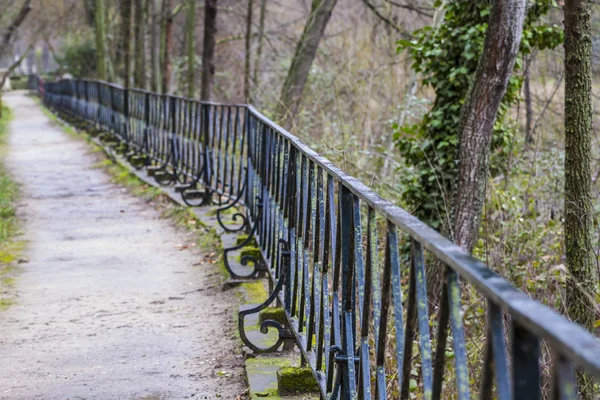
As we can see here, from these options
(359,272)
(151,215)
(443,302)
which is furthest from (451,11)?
(443,302)

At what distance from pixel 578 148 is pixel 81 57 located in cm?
4068

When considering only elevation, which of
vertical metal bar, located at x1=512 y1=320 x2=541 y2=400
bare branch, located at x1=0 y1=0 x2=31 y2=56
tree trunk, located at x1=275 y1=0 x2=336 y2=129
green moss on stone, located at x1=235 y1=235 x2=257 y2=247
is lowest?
green moss on stone, located at x1=235 y1=235 x2=257 y2=247

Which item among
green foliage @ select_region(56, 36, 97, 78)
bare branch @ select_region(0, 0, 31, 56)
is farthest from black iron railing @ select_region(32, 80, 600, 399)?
green foliage @ select_region(56, 36, 97, 78)

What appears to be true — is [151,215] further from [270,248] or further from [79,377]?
[79,377]

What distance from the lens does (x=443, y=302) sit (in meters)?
2.09

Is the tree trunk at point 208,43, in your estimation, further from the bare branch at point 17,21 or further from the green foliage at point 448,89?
the bare branch at point 17,21

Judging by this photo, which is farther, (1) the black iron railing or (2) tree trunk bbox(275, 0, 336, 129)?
(2) tree trunk bbox(275, 0, 336, 129)

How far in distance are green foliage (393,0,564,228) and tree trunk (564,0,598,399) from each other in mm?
3249

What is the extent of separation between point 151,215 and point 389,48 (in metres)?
6.35

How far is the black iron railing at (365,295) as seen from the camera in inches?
59.6

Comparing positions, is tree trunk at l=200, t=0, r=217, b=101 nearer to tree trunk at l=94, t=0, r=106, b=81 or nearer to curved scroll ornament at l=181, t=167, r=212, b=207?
curved scroll ornament at l=181, t=167, r=212, b=207

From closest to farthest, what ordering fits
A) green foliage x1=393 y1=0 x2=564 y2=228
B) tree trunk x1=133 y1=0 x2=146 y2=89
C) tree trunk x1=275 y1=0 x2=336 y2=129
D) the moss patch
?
the moss patch
green foliage x1=393 y1=0 x2=564 y2=228
tree trunk x1=275 y1=0 x2=336 y2=129
tree trunk x1=133 y1=0 x2=146 y2=89

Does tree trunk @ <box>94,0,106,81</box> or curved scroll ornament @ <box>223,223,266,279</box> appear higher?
tree trunk @ <box>94,0,106,81</box>

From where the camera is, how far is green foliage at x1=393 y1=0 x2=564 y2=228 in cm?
1028
